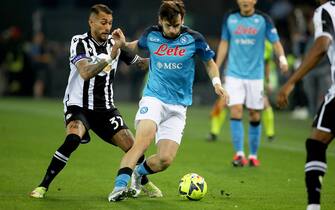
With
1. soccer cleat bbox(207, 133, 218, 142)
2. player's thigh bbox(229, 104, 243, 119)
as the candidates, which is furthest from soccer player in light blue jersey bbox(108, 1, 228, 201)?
soccer cleat bbox(207, 133, 218, 142)

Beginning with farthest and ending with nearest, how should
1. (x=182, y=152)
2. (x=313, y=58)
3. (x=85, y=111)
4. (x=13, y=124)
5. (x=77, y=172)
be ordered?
1. (x=13, y=124)
2. (x=182, y=152)
3. (x=77, y=172)
4. (x=85, y=111)
5. (x=313, y=58)

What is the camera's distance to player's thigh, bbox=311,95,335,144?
853cm

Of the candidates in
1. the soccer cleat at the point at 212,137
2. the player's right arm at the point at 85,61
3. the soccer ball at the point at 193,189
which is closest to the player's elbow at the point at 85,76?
the player's right arm at the point at 85,61

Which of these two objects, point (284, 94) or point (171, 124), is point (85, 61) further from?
point (284, 94)

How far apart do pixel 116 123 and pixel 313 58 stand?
313 cm

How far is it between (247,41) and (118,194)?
17.5ft

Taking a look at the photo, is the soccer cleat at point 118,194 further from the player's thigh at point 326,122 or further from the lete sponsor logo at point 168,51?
the player's thigh at point 326,122

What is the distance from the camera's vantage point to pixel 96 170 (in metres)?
13.4

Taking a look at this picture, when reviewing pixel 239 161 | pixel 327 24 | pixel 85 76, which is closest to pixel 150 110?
pixel 85 76

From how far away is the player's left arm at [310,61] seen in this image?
843 centimetres

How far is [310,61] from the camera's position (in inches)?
332

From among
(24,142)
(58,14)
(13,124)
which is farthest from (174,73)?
(58,14)

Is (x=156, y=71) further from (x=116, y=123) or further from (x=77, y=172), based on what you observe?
(x=77, y=172)

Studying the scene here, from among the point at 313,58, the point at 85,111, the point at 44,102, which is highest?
the point at 313,58
